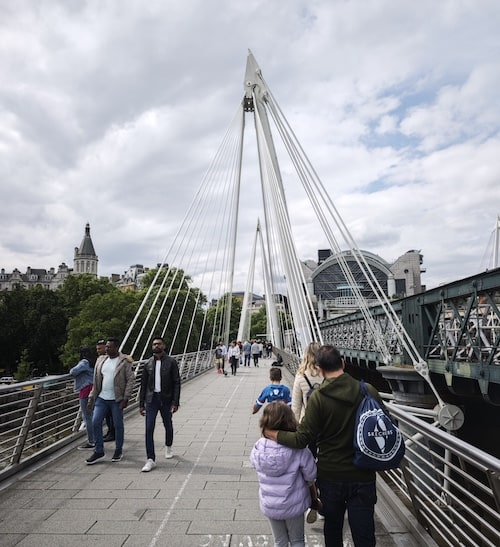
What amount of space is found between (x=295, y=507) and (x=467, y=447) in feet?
3.25

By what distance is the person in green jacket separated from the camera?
2541 millimetres

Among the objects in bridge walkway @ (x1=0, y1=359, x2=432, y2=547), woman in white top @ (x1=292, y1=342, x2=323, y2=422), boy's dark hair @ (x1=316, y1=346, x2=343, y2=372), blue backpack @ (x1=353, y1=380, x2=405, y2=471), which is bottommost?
bridge walkway @ (x1=0, y1=359, x2=432, y2=547)

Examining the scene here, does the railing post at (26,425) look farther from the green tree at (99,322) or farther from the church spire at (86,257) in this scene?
the church spire at (86,257)

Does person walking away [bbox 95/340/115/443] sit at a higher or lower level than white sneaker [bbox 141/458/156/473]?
higher

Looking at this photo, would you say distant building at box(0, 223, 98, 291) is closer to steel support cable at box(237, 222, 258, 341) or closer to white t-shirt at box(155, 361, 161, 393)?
steel support cable at box(237, 222, 258, 341)

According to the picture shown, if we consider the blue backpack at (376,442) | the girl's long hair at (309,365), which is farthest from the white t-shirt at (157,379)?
the blue backpack at (376,442)

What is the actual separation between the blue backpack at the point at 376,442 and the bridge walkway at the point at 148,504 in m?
1.37

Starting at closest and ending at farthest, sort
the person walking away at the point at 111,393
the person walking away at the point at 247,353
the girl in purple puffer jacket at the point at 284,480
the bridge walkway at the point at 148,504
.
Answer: the girl in purple puffer jacket at the point at 284,480
the bridge walkway at the point at 148,504
the person walking away at the point at 111,393
the person walking away at the point at 247,353

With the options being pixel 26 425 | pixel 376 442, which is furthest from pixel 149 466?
pixel 376 442

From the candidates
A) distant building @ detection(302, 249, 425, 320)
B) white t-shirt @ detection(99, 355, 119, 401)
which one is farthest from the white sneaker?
distant building @ detection(302, 249, 425, 320)

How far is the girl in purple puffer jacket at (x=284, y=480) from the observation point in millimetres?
2646

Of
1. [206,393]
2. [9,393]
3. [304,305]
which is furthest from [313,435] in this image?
[206,393]

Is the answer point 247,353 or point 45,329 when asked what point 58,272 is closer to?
point 45,329

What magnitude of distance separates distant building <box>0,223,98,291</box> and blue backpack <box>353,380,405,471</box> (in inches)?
4630
